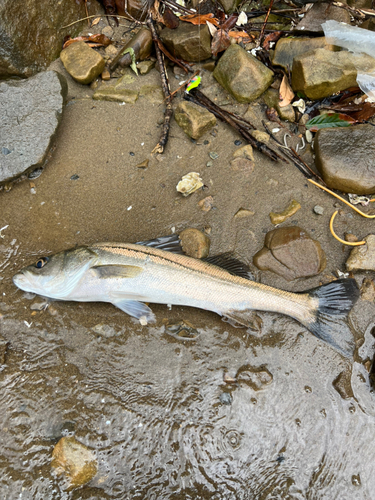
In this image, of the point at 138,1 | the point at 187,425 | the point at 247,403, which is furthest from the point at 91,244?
the point at 138,1

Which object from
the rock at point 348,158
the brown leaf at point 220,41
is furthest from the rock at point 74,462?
the brown leaf at point 220,41

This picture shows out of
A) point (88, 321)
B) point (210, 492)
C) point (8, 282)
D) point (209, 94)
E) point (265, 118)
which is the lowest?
point (210, 492)

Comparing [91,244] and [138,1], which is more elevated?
[138,1]

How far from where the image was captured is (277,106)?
15.5ft

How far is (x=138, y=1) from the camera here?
200 inches

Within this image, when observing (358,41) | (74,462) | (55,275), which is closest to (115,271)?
(55,275)

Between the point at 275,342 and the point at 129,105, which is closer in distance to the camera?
the point at 275,342

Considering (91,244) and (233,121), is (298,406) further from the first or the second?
(233,121)

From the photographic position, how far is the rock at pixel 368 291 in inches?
150

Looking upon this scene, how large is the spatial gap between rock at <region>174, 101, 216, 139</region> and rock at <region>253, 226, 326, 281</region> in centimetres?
185

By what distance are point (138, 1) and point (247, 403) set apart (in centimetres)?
588

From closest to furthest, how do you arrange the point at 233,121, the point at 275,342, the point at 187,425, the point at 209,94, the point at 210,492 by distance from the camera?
the point at 210,492 < the point at 187,425 < the point at 275,342 < the point at 233,121 < the point at 209,94

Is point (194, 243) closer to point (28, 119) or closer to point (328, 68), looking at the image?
point (28, 119)

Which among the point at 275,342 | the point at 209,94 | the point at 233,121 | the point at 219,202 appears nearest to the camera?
the point at 275,342
